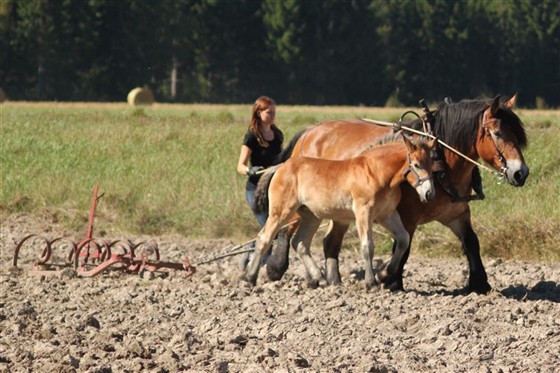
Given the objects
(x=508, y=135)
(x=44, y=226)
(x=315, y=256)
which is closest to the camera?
(x=508, y=135)

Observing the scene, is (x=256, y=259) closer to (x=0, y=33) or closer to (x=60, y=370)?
(x=60, y=370)

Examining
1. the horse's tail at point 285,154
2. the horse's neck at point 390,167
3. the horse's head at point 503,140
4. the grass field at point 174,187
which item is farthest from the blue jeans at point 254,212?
the grass field at point 174,187

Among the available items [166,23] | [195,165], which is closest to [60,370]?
[195,165]

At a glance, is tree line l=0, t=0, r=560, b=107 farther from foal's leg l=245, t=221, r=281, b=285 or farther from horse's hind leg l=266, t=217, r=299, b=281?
foal's leg l=245, t=221, r=281, b=285

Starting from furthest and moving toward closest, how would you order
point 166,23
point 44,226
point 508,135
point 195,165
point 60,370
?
point 166,23, point 195,165, point 44,226, point 508,135, point 60,370

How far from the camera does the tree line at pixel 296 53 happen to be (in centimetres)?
6788

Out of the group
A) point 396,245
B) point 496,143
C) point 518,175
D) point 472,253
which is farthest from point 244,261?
point 518,175

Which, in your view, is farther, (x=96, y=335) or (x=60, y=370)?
(x=96, y=335)

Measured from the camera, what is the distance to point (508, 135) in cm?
1079

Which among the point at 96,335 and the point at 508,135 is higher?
the point at 508,135

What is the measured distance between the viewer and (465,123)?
438 inches

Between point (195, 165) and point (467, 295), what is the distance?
1137 cm

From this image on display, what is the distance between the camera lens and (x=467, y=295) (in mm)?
11078

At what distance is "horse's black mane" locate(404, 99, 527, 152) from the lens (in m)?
10.9
